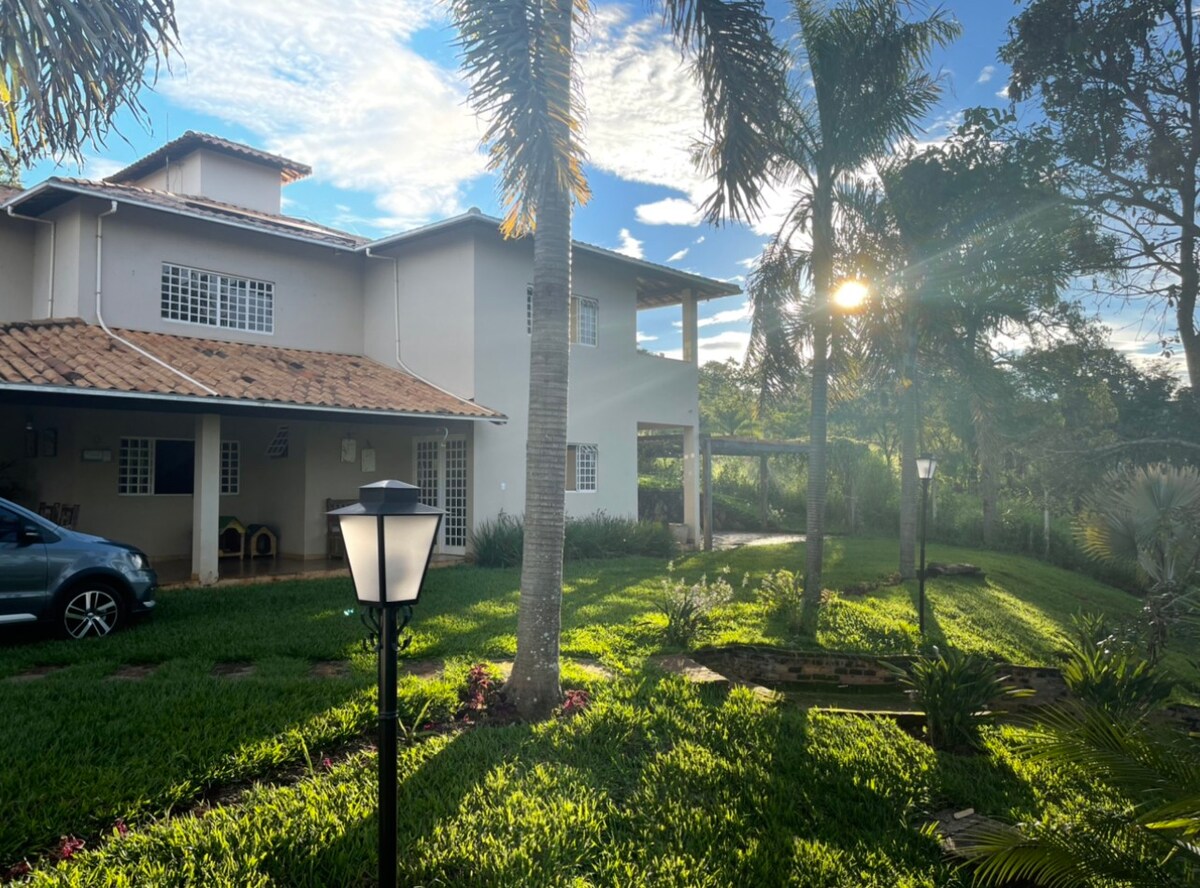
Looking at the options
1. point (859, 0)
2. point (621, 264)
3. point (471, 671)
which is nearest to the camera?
point (471, 671)

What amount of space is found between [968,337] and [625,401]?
288 inches

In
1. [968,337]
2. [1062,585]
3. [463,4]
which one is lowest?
[1062,585]

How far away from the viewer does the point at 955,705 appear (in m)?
6.20

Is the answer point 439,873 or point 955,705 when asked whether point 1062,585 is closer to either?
point 955,705

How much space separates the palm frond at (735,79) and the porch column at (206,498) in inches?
328

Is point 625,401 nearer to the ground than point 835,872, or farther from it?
farther from it

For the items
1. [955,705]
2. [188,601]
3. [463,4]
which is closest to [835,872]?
[955,705]

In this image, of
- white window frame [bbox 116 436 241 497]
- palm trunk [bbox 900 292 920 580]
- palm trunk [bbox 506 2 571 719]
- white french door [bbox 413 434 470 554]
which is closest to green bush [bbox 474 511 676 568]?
white french door [bbox 413 434 470 554]

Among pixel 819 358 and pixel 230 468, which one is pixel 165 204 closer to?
pixel 230 468

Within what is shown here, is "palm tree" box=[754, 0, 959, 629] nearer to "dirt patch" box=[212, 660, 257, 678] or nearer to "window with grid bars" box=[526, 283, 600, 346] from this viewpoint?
"window with grid bars" box=[526, 283, 600, 346]

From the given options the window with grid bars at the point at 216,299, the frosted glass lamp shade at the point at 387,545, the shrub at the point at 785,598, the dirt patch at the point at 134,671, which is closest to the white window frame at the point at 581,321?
the window with grid bars at the point at 216,299

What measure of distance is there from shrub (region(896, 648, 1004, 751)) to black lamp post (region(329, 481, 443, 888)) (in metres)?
4.83

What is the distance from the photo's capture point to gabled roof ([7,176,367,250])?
12.2m

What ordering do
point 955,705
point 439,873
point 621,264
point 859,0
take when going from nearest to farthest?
point 439,873
point 955,705
point 859,0
point 621,264
